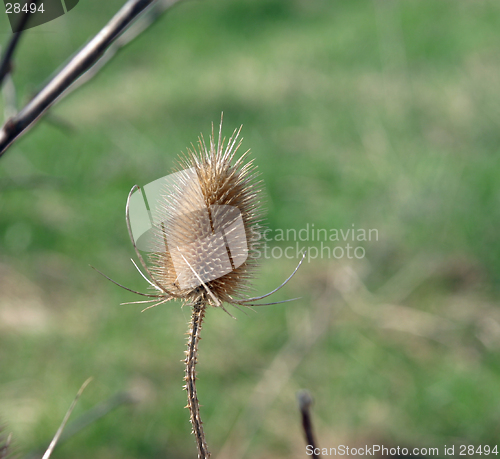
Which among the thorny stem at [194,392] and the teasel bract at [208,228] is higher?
the teasel bract at [208,228]

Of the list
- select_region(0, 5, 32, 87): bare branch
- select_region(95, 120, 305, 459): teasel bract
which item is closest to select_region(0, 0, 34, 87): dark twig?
select_region(0, 5, 32, 87): bare branch

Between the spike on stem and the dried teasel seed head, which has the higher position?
the dried teasel seed head

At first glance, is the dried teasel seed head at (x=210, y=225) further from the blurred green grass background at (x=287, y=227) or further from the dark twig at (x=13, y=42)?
the blurred green grass background at (x=287, y=227)

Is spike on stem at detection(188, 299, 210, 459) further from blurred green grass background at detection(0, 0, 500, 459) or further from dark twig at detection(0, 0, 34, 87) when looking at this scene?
blurred green grass background at detection(0, 0, 500, 459)

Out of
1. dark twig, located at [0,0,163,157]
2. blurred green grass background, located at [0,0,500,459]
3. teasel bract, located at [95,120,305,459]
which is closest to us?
dark twig, located at [0,0,163,157]

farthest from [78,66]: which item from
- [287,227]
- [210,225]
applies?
[287,227]

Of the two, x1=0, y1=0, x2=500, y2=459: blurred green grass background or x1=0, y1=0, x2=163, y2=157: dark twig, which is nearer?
x1=0, y1=0, x2=163, y2=157: dark twig

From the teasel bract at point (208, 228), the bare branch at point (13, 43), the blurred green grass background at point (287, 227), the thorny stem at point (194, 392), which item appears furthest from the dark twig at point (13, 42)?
the blurred green grass background at point (287, 227)

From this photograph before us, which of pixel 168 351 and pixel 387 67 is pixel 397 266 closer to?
pixel 168 351
